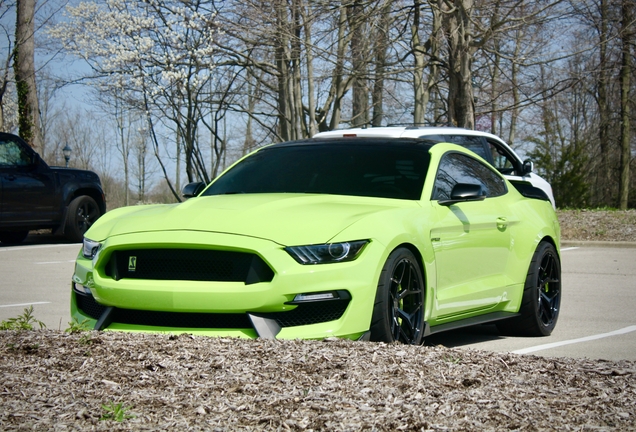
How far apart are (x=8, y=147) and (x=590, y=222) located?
13.0 meters

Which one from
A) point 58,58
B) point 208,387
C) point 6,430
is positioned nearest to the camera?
point 6,430

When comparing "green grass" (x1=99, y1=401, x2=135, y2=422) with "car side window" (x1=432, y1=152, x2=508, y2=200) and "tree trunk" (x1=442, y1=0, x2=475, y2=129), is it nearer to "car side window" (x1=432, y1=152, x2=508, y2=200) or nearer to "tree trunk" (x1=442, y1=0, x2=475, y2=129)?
"car side window" (x1=432, y1=152, x2=508, y2=200)

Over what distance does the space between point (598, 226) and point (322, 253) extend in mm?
16425

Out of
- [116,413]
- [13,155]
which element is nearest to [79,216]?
[13,155]

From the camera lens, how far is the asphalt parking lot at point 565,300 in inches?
289

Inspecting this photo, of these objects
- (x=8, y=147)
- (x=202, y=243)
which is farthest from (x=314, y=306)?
(x=8, y=147)

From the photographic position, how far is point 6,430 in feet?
11.4

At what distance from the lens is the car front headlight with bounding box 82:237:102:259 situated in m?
6.10

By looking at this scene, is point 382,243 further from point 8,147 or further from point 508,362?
point 8,147

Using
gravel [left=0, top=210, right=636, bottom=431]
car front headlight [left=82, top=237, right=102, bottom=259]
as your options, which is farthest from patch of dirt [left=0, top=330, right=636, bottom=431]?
car front headlight [left=82, top=237, right=102, bottom=259]

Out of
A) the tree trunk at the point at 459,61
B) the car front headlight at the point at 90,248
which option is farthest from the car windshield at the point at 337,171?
the tree trunk at the point at 459,61

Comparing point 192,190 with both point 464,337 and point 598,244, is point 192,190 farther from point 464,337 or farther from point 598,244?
point 598,244

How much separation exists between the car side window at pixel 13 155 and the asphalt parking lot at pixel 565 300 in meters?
1.61

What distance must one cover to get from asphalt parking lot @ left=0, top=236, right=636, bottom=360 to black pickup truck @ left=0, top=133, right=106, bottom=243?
2.05 feet
